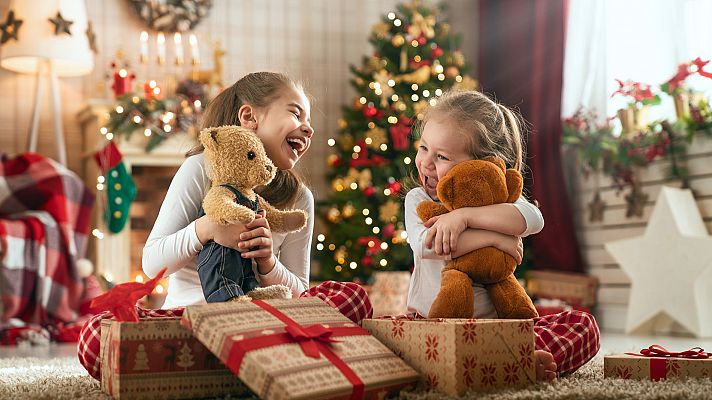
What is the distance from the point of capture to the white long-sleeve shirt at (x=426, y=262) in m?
1.75

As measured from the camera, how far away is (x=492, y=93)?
5.00m

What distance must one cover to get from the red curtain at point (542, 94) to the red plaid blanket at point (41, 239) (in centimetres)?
202

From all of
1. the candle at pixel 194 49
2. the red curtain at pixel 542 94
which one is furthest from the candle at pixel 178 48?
the red curtain at pixel 542 94

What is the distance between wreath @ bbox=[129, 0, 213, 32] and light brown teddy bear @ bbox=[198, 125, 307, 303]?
127 inches

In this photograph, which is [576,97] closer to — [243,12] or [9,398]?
[243,12]

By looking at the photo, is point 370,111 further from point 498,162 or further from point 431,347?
point 431,347

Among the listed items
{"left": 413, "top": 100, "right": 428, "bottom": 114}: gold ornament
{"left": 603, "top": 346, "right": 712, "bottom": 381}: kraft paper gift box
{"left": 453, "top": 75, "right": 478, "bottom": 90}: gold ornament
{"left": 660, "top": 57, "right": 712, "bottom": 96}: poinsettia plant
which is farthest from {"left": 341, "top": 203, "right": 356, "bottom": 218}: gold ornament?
{"left": 603, "top": 346, "right": 712, "bottom": 381}: kraft paper gift box

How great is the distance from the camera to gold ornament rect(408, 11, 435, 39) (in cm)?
473

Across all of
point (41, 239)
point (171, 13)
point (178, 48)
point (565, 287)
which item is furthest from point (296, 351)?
point (171, 13)

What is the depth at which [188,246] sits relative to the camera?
1702 millimetres

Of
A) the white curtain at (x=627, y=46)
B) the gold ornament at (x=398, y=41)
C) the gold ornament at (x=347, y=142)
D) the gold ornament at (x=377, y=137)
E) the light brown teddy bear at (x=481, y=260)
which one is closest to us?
the light brown teddy bear at (x=481, y=260)

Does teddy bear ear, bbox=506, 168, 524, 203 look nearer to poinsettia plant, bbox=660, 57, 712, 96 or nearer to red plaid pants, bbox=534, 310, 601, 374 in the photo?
red plaid pants, bbox=534, 310, 601, 374

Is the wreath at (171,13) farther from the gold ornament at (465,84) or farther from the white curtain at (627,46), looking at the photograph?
the white curtain at (627,46)

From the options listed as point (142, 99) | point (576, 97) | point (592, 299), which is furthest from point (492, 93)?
point (142, 99)
